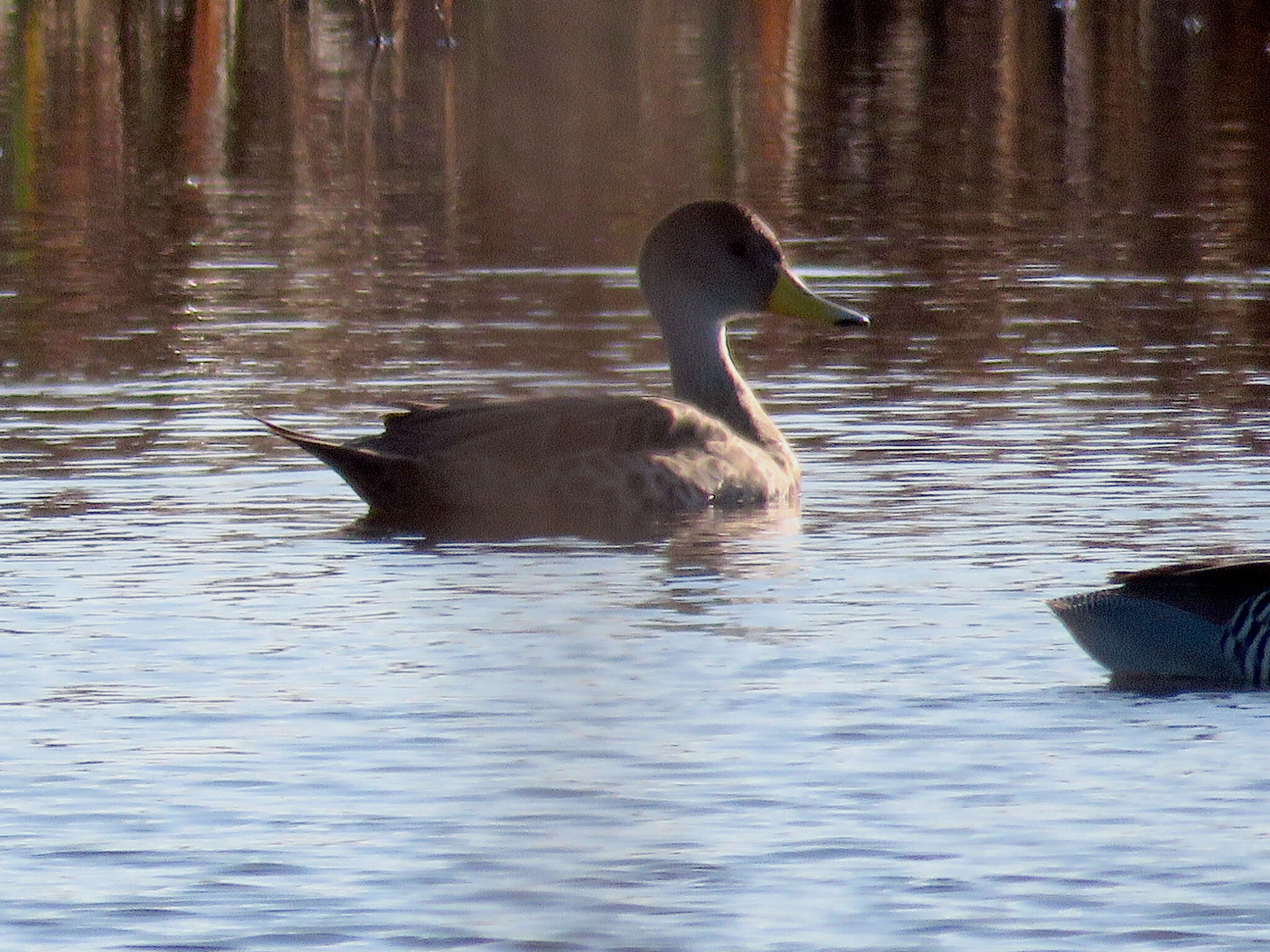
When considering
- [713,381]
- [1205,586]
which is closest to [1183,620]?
[1205,586]

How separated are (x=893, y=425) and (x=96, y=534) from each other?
4005 millimetres

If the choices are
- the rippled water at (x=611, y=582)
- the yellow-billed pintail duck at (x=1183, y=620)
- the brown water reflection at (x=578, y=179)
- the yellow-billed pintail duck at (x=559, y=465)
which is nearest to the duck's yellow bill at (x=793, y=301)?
the rippled water at (x=611, y=582)

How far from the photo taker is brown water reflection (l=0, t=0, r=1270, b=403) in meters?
15.4

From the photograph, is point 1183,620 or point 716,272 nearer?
point 1183,620

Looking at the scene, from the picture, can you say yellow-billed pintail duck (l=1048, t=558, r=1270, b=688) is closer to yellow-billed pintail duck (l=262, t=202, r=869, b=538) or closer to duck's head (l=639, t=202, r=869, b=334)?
yellow-billed pintail duck (l=262, t=202, r=869, b=538)

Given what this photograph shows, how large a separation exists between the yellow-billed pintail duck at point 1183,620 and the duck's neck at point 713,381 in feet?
12.3

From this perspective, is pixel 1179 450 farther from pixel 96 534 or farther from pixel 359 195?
pixel 359 195

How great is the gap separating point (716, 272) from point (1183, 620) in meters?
4.65

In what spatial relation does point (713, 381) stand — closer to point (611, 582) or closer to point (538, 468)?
point (538, 468)

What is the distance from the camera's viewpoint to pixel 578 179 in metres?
24.2

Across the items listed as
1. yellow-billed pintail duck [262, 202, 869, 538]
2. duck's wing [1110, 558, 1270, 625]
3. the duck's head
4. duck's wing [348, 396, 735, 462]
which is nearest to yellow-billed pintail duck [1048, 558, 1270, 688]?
duck's wing [1110, 558, 1270, 625]

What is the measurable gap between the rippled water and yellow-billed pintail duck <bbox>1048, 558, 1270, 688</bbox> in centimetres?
13

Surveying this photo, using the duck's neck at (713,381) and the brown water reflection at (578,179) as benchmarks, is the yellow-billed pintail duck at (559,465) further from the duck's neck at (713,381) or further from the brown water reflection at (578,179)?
the brown water reflection at (578,179)

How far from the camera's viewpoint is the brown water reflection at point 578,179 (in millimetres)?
15359
